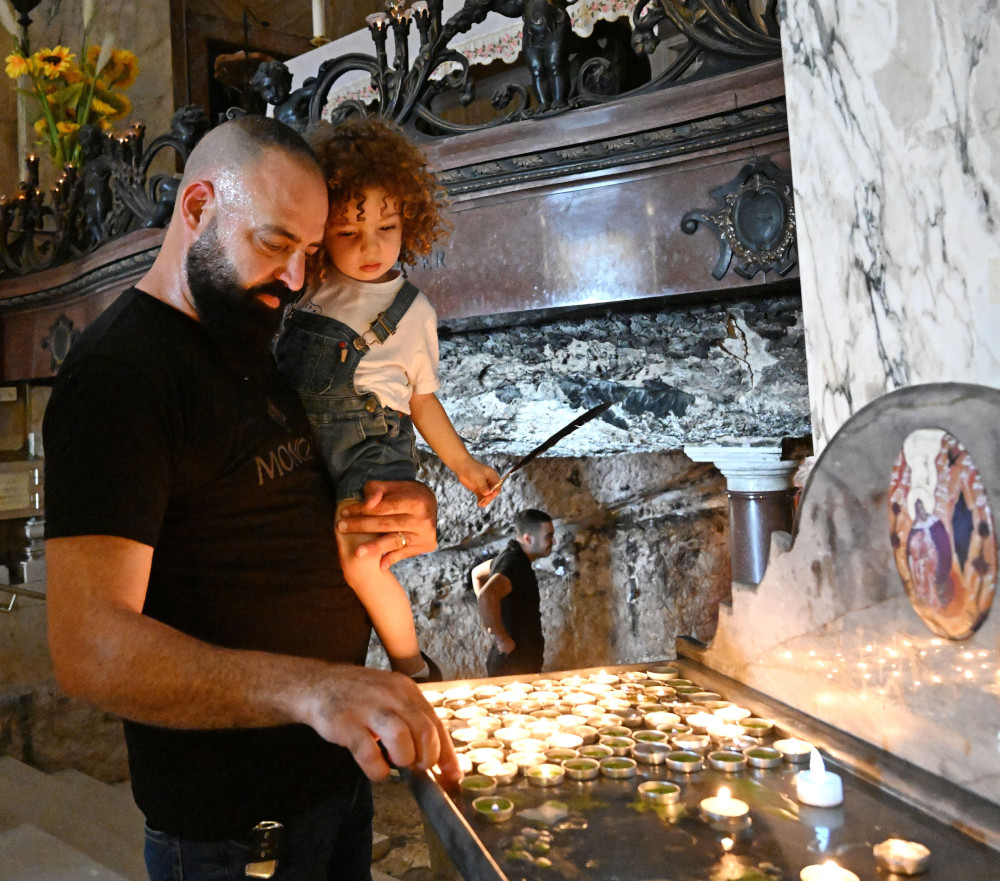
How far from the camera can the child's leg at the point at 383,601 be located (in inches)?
59.2

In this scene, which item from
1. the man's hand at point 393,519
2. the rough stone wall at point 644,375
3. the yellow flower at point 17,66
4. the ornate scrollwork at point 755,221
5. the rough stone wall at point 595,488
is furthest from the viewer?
the yellow flower at point 17,66

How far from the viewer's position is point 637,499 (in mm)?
5219

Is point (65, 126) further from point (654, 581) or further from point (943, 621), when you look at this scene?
point (943, 621)

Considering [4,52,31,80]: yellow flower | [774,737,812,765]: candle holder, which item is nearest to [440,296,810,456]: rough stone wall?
[774,737,812,765]: candle holder

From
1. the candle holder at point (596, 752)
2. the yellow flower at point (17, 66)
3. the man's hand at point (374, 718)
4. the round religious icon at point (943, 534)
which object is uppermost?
the yellow flower at point (17, 66)

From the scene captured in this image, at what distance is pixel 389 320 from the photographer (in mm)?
1782

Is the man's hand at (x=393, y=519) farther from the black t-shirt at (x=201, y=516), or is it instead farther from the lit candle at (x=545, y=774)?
the lit candle at (x=545, y=774)

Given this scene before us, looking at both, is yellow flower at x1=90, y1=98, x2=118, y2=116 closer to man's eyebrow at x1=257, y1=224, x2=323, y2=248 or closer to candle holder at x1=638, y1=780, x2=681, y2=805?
man's eyebrow at x1=257, y1=224, x2=323, y2=248

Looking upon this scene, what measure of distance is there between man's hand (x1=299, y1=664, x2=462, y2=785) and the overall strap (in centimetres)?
80

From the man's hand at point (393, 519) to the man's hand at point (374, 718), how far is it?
41cm

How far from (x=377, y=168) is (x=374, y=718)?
1067 millimetres

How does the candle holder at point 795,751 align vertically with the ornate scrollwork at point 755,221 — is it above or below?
below

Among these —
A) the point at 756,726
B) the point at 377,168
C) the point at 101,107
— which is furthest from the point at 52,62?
the point at 756,726

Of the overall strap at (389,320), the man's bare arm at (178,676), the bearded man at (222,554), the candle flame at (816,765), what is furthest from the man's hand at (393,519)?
the candle flame at (816,765)
